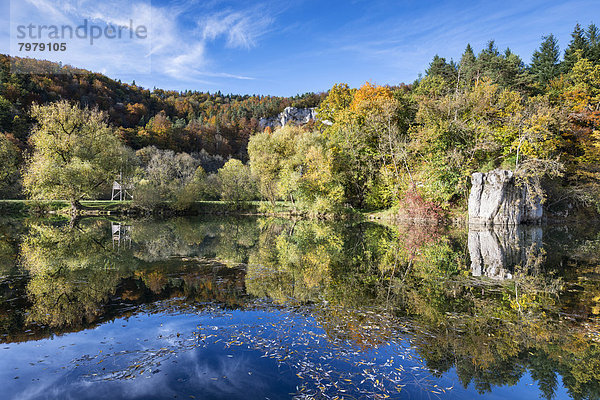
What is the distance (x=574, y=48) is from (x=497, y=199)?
Answer: 29.8 meters

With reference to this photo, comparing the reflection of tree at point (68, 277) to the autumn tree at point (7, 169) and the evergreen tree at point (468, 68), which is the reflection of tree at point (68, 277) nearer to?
the autumn tree at point (7, 169)

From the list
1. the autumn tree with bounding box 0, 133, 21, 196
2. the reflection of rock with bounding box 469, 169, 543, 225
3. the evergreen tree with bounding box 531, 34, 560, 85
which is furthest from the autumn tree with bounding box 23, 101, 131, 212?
the evergreen tree with bounding box 531, 34, 560, 85

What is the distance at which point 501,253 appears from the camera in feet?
46.6

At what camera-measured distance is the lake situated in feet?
14.9

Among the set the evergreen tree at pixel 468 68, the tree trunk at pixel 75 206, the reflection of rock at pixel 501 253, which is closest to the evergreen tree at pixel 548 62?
the evergreen tree at pixel 468 68

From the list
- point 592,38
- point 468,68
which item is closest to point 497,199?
point 468,68

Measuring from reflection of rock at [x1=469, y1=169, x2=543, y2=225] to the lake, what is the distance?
13680 mm

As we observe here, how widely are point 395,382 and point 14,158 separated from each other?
5551cm

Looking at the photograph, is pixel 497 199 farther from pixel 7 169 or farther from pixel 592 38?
pixel 7 169

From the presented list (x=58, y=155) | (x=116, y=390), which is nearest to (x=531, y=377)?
(x=116, y=390)

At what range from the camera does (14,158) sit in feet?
139

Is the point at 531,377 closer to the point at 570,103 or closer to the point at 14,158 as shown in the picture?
the point at 570,103

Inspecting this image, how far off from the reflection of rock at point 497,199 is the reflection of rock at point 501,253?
609cm

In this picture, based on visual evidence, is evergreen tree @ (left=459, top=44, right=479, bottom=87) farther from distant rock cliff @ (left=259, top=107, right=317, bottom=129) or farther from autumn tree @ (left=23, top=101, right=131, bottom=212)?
distant rock cliff @ (left=259, top=107, right=317, bottom=129)
